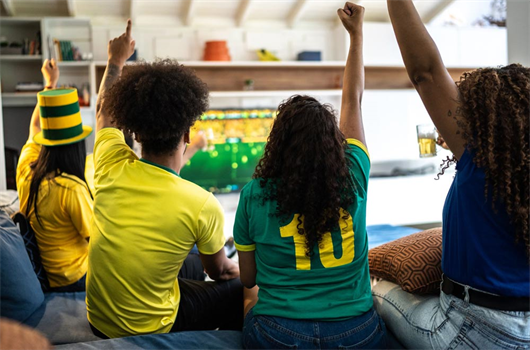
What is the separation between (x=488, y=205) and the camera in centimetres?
127

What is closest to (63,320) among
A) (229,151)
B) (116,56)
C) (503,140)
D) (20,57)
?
(116,56)

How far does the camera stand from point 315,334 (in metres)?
1.37

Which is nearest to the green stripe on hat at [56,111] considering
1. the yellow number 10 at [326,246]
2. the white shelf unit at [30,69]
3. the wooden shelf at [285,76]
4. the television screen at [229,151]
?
the yellow number 10 at [326,246]

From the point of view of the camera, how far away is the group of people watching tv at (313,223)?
4.17 ft

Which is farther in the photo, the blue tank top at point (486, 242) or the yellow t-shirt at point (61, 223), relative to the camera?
the yellow t-shirt at point (61, 223)

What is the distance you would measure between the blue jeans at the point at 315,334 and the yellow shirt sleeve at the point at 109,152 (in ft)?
2.27

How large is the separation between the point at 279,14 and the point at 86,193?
5318 mm

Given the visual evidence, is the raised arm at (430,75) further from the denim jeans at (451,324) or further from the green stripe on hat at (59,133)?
the green stripe on hat at (59,133)

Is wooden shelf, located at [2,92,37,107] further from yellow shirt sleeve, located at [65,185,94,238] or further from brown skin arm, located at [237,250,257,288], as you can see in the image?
brown skin arm, located at [237,250,257,288]

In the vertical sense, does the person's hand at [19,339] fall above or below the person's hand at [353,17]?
below

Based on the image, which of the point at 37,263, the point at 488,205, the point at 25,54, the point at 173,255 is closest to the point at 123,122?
the point at 173,255

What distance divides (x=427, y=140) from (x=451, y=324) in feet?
3.46

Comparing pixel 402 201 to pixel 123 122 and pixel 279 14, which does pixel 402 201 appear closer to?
pixel 279 14

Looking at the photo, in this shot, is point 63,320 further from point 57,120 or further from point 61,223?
point 57,120
